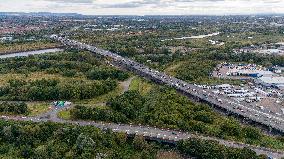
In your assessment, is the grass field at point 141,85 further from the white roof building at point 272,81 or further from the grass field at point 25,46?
the grass field at point 25,46

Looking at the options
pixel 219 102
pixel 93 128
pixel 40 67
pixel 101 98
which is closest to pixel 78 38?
pixel 40 67

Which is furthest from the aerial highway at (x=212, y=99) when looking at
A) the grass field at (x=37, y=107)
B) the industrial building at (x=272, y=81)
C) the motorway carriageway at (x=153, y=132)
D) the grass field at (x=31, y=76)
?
the grass field at (x=37, y=107)

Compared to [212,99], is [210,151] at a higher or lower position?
lower

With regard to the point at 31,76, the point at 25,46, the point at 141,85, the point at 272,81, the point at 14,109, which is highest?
the point at 25,46

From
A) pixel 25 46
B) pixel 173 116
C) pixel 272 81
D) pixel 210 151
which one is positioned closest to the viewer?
pixel 210 151

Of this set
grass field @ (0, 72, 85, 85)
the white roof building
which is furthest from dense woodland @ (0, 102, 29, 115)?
the white roof building

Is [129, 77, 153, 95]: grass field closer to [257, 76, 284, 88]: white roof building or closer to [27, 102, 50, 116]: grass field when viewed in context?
[27, 102, 50, 116]: grass field

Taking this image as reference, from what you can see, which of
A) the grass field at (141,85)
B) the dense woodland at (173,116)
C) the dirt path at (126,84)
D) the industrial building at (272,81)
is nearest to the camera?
the dense woodland at (173,116)

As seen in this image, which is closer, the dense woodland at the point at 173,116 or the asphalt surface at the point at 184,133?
the asphalt surface at the point at 184,133

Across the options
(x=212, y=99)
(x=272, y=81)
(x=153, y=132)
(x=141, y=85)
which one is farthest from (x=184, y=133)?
(x=272, y=81)

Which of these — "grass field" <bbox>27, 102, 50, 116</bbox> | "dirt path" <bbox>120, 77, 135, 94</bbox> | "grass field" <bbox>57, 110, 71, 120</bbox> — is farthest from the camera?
"dirt path" <bbox>120, 77, 135, 94</bbox>

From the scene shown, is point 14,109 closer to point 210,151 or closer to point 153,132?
point 153,132
